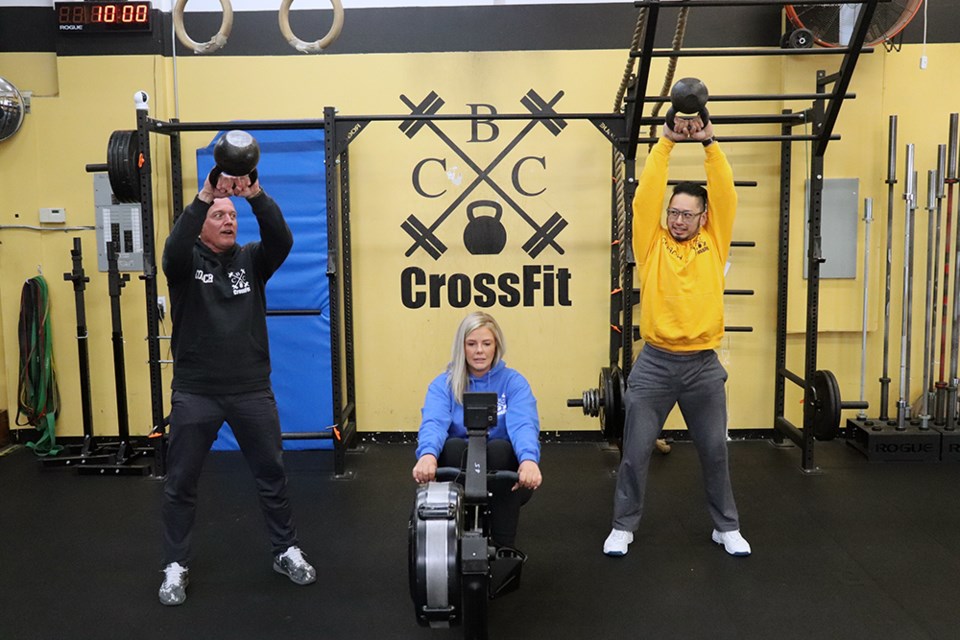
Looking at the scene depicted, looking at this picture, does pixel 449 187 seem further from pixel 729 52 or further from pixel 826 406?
pixel 826 406

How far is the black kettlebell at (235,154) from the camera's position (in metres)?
2.43

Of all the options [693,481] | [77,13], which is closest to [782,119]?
[693,481]

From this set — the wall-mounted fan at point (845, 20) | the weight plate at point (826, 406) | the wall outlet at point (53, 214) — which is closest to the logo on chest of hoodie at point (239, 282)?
the wall outlet at point (53, 214)

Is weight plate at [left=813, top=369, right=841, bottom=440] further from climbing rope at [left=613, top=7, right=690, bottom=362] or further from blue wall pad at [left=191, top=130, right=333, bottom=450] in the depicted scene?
blue wall pad at [left=191, top=130, right=333, bottom=450]

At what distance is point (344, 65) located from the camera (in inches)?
176

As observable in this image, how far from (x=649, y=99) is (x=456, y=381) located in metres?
1.71

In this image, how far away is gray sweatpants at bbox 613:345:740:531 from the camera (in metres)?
3.04

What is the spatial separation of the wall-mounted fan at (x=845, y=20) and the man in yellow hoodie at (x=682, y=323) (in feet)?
5.26

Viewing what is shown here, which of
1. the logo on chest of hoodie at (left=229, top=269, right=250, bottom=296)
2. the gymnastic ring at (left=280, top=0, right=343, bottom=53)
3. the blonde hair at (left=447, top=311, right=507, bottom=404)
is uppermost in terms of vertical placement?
the gymnastic ring at (left=280, top=0, right=343, bottom=53)

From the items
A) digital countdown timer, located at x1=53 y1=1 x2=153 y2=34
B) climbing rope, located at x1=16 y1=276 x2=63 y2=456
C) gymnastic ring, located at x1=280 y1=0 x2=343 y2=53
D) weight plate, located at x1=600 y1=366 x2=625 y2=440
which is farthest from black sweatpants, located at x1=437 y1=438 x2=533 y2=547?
digital countdown timer, located at x1=53 y1=1 x2=153 y2=34

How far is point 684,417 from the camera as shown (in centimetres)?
312

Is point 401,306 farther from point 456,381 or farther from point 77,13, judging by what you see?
point 77,13

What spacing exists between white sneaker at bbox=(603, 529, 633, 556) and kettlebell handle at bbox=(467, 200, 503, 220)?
199 cm

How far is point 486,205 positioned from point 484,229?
5.1 inches
